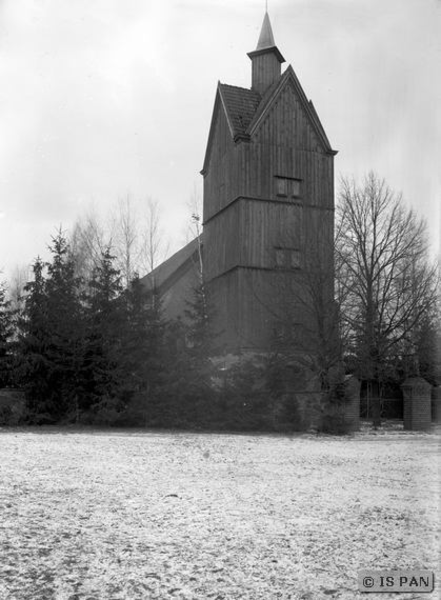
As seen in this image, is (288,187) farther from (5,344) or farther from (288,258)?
(5,344)

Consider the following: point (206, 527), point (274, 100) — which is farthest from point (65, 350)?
point (206, 527)

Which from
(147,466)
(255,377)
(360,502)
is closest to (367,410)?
(255,377)

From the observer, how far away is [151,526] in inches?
237

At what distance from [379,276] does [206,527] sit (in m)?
21.6

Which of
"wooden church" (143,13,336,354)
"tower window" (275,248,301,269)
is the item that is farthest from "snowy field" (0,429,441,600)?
"wooden church" (143,13,336,354)

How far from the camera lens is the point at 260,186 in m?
29.0

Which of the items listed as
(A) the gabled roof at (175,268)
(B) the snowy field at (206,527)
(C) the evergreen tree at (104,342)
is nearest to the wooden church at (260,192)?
(A) the gabled roof at (175,268)

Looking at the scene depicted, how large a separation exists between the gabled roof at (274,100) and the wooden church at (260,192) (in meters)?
0.04

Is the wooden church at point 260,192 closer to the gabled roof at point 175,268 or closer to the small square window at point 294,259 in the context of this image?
the small square window at point 294,259

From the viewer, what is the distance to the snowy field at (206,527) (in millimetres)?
4570

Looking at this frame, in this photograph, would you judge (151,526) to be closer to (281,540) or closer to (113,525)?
(113,525)

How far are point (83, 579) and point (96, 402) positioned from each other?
1695 centimetres

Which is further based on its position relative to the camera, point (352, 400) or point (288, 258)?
point (288, 258)

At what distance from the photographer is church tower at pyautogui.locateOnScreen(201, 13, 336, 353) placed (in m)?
27.0
